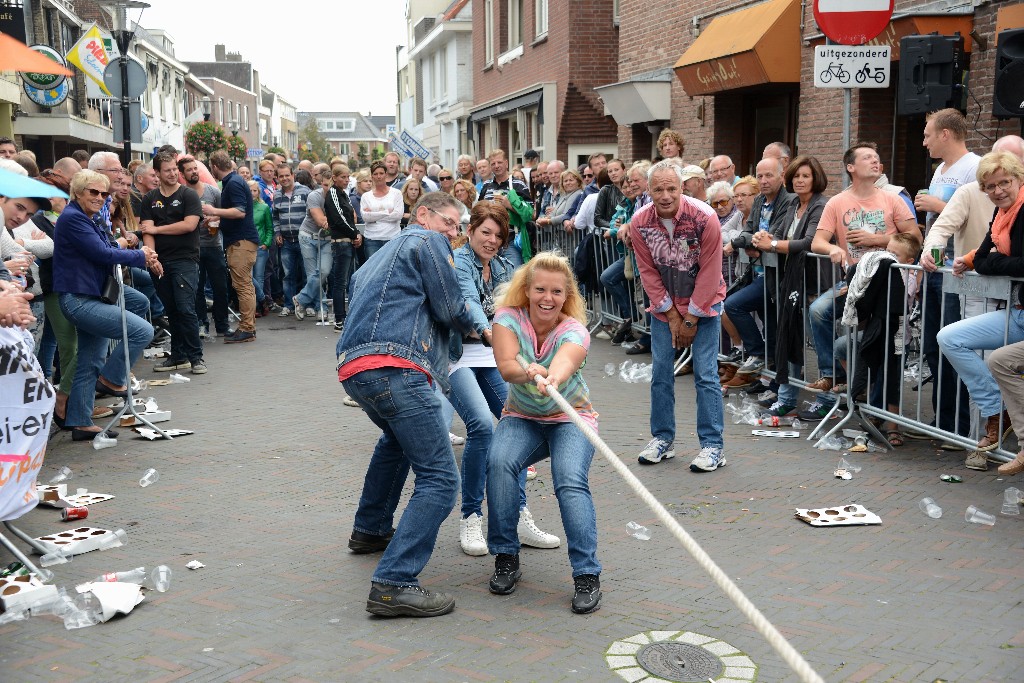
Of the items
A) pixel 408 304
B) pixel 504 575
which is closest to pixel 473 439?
pixel 504 575

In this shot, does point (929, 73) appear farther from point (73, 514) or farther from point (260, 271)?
point (260, 271)

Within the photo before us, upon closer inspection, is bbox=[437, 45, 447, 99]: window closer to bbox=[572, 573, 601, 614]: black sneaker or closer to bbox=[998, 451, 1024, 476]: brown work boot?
bbox=[998, 451, 1024, 476]: brown work boot

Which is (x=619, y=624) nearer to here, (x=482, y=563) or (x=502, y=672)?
(x=502, y=672)

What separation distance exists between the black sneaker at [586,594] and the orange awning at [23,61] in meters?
4.24

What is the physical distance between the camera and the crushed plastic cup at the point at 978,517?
5.45 metres

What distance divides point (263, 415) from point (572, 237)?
575 cm

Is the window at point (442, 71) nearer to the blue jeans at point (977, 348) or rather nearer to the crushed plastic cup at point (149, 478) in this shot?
the crushed plastic cup at point (149, 478)

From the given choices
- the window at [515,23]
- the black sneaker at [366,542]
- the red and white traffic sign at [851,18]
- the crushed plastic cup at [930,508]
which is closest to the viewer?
the black sneaker at [366,542]

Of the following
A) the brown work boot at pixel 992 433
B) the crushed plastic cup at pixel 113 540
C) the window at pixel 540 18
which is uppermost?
the window at pixel 540 18

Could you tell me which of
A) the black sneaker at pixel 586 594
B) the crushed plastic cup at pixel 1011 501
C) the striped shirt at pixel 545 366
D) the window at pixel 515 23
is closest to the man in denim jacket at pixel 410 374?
the striped shirt at pixel 545 366

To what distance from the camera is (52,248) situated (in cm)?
768

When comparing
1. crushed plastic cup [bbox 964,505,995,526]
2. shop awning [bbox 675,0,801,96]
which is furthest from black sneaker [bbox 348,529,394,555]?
shop awning [bbox 675,0,801,96]

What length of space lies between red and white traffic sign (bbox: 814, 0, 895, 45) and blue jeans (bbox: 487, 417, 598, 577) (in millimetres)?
5202

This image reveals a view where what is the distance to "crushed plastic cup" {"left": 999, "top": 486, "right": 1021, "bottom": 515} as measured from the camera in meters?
5.58
